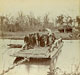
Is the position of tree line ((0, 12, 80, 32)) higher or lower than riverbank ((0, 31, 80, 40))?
higher

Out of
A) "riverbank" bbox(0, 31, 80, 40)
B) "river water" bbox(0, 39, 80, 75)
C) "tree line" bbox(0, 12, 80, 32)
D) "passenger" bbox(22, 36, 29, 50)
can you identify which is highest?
"tree line" bbox(0, 12, 80, 32)

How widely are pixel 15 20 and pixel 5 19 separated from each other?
68 millimetres

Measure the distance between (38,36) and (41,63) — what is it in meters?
Result: 0.19

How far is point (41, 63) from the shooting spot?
4.55ft

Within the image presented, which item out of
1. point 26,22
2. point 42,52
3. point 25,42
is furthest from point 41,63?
point 26,22

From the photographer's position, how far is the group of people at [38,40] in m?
1.40

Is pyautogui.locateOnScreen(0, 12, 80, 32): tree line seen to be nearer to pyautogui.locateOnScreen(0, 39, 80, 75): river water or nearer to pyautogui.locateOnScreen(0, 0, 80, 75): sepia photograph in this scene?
pyautogui.locateOnScreen(0, 0, 80, 75): sepia photograph

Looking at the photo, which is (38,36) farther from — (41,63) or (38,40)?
(41,63)

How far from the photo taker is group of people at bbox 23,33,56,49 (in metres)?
1.40

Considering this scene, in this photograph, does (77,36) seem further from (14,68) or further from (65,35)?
(14,68)

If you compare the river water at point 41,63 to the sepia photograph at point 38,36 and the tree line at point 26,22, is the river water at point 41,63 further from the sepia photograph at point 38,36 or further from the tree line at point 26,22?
the tree line at point 26,22

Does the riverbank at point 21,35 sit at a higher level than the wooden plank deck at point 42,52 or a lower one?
higher

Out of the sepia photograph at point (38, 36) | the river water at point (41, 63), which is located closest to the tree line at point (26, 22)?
the sepia photograph at point (38, 36)

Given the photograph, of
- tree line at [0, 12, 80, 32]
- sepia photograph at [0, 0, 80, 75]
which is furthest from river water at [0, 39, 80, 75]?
tree line at [0, 12, 80, 32]
